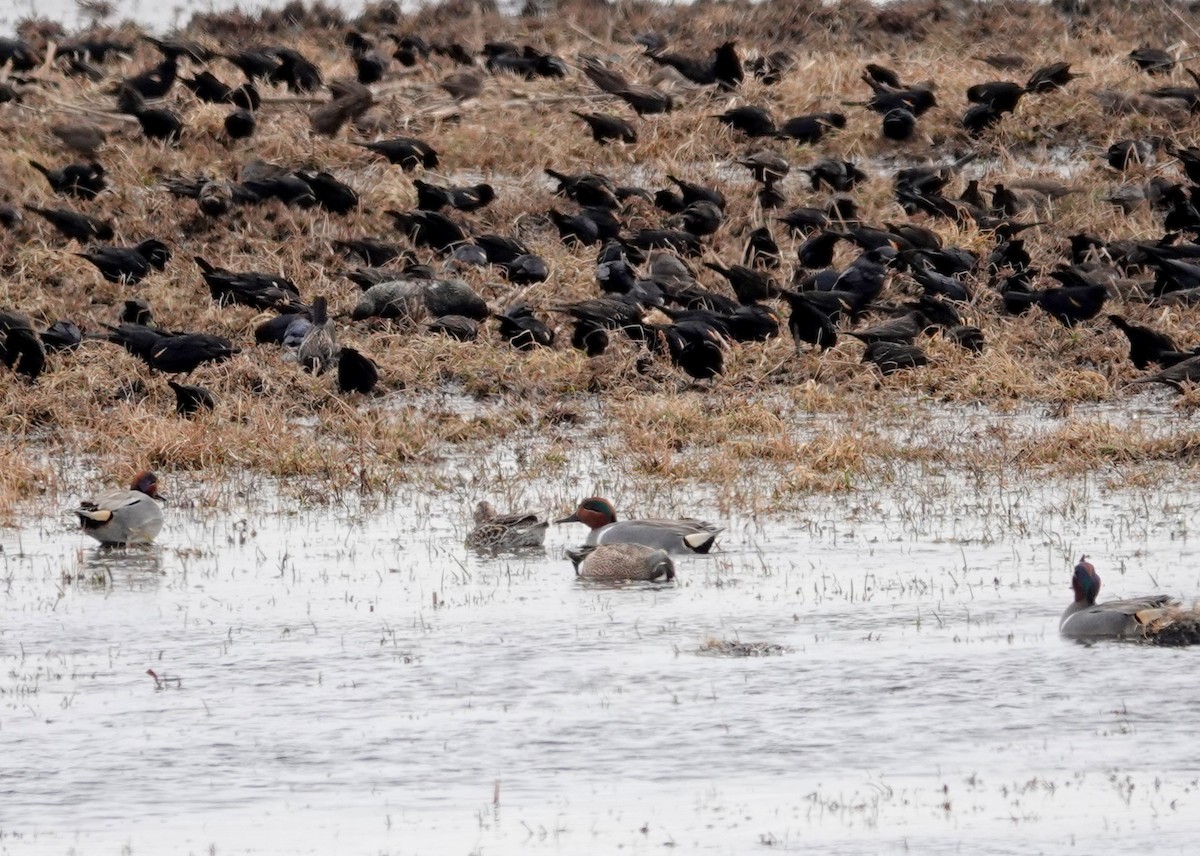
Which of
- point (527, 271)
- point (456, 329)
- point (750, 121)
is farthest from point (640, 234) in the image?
point (750, 121)

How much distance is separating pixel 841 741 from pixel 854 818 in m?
0.79

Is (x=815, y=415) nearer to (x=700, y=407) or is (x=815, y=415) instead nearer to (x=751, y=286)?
(x=700, y=407)

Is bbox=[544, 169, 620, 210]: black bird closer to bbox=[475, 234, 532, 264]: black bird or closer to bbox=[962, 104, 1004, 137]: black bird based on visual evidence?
bbox=[475, 234, 532, 264]: black bird

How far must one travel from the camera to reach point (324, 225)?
Result: 57.2 ft

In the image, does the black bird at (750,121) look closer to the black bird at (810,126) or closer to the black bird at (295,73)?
the black bird at (810,126)

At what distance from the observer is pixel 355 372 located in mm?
13203

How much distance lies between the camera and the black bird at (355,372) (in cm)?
1312

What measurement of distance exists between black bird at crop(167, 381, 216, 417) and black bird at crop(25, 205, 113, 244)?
515cm

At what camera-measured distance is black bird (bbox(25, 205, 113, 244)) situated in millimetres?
17156

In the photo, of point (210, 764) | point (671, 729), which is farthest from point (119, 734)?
point (671, 729)

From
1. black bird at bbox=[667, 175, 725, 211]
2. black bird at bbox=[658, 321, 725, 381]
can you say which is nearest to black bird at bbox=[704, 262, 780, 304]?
black bird at bbox=[658, 321, 725, 381]

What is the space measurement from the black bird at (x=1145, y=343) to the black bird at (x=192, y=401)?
6.09m

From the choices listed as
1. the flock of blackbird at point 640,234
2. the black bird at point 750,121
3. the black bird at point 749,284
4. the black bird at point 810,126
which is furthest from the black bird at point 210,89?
the black bird at point 749,284

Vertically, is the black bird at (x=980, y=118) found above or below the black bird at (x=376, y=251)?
above
